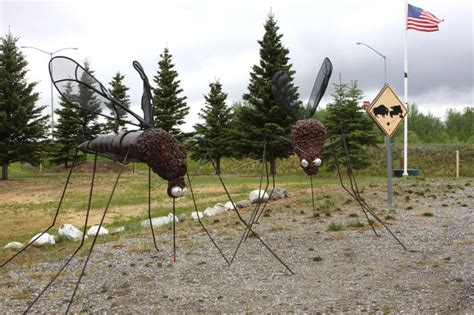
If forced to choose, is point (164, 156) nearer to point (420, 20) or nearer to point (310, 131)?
point (310, 131)

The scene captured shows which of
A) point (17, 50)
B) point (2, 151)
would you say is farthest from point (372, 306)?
point (17, 50)

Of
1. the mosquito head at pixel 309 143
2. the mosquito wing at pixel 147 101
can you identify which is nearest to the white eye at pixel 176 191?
the mosquito wing at pixel 147 101

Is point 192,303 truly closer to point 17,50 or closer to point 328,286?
point 328,286

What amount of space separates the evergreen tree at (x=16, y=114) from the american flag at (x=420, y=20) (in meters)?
18.3

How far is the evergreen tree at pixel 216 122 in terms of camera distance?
26.5 metres

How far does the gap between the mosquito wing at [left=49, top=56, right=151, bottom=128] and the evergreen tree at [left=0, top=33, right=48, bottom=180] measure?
20.0 m

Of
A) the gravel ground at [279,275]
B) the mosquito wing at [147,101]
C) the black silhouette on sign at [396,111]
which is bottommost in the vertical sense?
the gravel ground at [279,275]

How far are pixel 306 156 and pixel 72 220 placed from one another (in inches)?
278

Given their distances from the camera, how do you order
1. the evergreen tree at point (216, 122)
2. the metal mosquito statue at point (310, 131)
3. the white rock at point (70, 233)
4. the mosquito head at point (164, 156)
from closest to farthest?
the mosquito head at point (164, 156)
the metal mosquito statue at point (310, 131)
the white rock at point (70, 233)
the evergreen tree at point (216, 122)

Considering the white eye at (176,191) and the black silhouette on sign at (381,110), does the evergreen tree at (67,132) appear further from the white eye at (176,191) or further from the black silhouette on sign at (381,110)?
the white eye at (176,191)

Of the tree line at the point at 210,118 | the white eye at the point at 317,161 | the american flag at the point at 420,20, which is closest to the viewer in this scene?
the white eye at the point at 317,161

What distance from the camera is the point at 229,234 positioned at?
24.5 feet

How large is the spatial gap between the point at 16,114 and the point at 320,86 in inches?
792

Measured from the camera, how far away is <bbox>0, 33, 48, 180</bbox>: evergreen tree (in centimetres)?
2250
